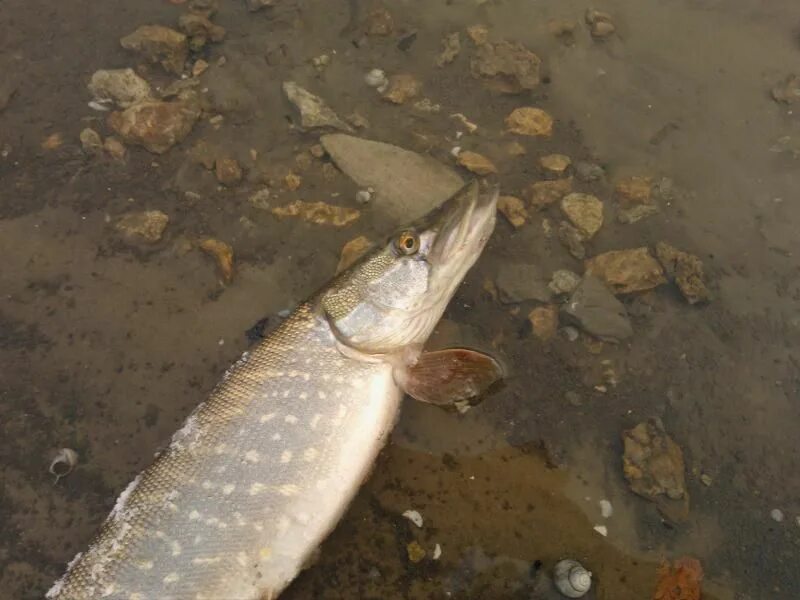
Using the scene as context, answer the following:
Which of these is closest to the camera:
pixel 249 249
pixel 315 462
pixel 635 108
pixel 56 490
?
pixel 315 462

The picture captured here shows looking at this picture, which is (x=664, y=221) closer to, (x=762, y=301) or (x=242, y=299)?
(x=762, y=301)

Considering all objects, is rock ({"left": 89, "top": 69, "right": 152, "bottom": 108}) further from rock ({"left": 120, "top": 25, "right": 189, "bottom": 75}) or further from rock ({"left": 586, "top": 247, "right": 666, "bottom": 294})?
rock ({"left": 586, "top": 247, "right": 666, "bottom": 294})

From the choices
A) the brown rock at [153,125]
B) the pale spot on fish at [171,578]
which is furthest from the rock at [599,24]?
the pale spot on fish at [171,578]

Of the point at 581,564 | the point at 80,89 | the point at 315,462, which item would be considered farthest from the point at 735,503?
the point at 80,89

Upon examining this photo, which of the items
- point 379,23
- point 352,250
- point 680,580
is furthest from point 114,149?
point 680,580

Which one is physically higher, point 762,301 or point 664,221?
point 664,221

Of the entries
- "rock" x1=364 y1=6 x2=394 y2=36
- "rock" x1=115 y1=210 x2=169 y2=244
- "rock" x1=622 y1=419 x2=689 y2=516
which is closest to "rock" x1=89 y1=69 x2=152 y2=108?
"rock" x1=115 y1=210 x2=169 y2=244
